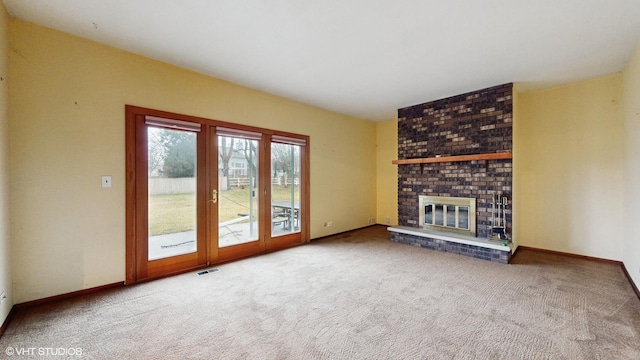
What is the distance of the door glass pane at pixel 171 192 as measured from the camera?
3057 millimetres

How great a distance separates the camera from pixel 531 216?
4.20m

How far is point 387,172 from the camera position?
6168mm

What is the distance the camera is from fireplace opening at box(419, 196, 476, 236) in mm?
4086

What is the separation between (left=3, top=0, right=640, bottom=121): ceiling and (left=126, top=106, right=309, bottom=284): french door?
0.88 m

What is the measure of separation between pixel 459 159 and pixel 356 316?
3.15 metres

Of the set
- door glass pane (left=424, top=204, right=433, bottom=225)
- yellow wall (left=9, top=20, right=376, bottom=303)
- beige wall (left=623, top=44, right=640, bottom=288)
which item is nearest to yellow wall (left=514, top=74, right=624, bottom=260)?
beige wall (left=623, top=44, right=640, bottom=288)

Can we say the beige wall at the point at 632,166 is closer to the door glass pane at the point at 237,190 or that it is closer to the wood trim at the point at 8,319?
the door glass pane at the point at 237,190

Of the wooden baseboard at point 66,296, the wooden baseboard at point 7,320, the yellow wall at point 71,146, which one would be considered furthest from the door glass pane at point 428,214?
the wooden baseboard at point 7,320

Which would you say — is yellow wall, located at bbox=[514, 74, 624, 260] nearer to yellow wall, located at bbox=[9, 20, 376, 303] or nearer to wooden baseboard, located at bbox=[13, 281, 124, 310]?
yellow wall, located at bbox=[9, 20, 376, 303]

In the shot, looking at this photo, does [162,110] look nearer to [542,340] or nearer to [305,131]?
[305,131]

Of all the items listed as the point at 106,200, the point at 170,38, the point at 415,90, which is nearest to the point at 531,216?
the point at 415,90

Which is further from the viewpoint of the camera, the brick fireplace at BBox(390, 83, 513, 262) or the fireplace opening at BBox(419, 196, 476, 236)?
the fireplace opening at BBox(419, 196, 476, 236)

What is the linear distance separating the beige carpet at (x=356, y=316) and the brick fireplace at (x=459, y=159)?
0.86m

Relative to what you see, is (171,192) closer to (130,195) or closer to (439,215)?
(130,195)
